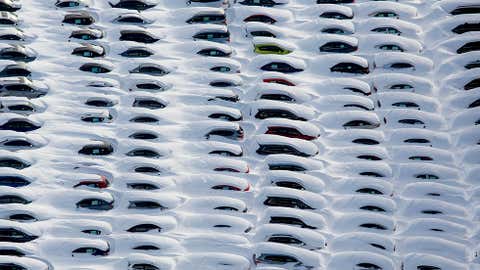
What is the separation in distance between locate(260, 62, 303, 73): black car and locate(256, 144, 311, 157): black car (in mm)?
4821

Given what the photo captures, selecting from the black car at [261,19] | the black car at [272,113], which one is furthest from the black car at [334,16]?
the black car at [272,113]

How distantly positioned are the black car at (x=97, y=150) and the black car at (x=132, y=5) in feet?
29.3

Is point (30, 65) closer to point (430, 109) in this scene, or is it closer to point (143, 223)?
point (143, 223)

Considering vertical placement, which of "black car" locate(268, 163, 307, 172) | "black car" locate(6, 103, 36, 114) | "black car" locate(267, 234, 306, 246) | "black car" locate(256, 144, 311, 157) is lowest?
"black car" locate(267, 234, 306, 246)

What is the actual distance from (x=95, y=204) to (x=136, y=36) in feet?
32.7

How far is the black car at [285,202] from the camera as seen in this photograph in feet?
152

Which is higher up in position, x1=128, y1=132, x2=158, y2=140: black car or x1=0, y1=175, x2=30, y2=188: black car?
x1=128, y1=132, x2=158, y2=140: black car

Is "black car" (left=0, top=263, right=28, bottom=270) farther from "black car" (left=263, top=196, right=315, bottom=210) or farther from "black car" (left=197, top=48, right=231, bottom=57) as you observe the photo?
"black car" (left=197, top=48, right=231, bottom=57)

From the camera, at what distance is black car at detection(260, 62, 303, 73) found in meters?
52.5

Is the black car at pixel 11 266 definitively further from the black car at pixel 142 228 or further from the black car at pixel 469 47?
the black car at pixel 469 47

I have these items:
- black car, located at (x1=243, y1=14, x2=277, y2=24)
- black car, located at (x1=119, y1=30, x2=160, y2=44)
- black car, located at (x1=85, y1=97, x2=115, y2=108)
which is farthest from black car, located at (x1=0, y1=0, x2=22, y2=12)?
black car, located at (x1=243, y1=14, x2=277, y2=24)

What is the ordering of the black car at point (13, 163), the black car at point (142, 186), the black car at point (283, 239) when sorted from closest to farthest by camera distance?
1. the black car at point (283, 239)
2. the black car at point (142, 186)
3. the black car at point (13, 163)

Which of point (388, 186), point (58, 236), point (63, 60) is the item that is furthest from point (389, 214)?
point (63, 60)

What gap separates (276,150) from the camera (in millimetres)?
48656
